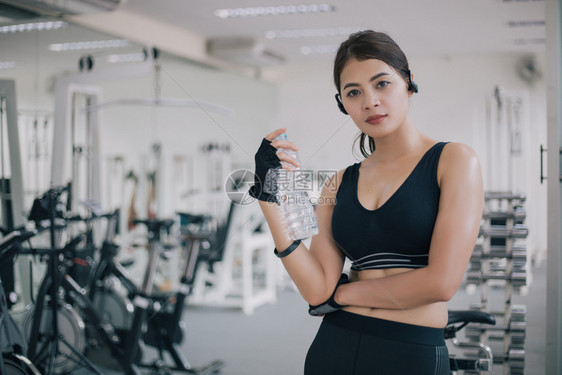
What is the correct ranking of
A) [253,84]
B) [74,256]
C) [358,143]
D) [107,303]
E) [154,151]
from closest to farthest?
[358,143] < [74,256] < [107,303] < [154,151] < [253,84]

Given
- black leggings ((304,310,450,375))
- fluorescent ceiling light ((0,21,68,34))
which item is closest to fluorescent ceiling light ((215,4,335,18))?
fluorescent ceiling light ((0,21,68,34))

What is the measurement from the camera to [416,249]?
967 millimetres

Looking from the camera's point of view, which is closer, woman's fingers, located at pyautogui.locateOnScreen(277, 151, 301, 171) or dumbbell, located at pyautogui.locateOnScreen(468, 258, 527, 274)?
woman's fingers, located at pyautogui.locateOnScreen(277, 151, 301, 171)

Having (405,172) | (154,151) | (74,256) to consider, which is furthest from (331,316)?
(154,151)

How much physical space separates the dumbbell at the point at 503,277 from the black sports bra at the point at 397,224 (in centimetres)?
127

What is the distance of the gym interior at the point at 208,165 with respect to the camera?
174cm

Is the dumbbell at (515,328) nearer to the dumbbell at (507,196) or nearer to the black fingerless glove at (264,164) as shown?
the dumbbell at (507,196)

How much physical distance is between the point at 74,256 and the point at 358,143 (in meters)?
2.46

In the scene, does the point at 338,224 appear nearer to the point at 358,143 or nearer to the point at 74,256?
the point at 358,143

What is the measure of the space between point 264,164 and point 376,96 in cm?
24

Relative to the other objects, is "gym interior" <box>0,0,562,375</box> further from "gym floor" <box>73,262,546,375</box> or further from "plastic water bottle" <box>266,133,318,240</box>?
"plastic water bottle" <box>266,133,318,240</box>

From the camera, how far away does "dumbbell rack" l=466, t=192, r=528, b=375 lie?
2033 mm

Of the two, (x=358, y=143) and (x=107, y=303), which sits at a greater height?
(x=358, y=143)

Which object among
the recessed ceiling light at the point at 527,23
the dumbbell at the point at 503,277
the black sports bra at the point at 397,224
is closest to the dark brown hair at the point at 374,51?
the black sports bra at the point at 397,224
